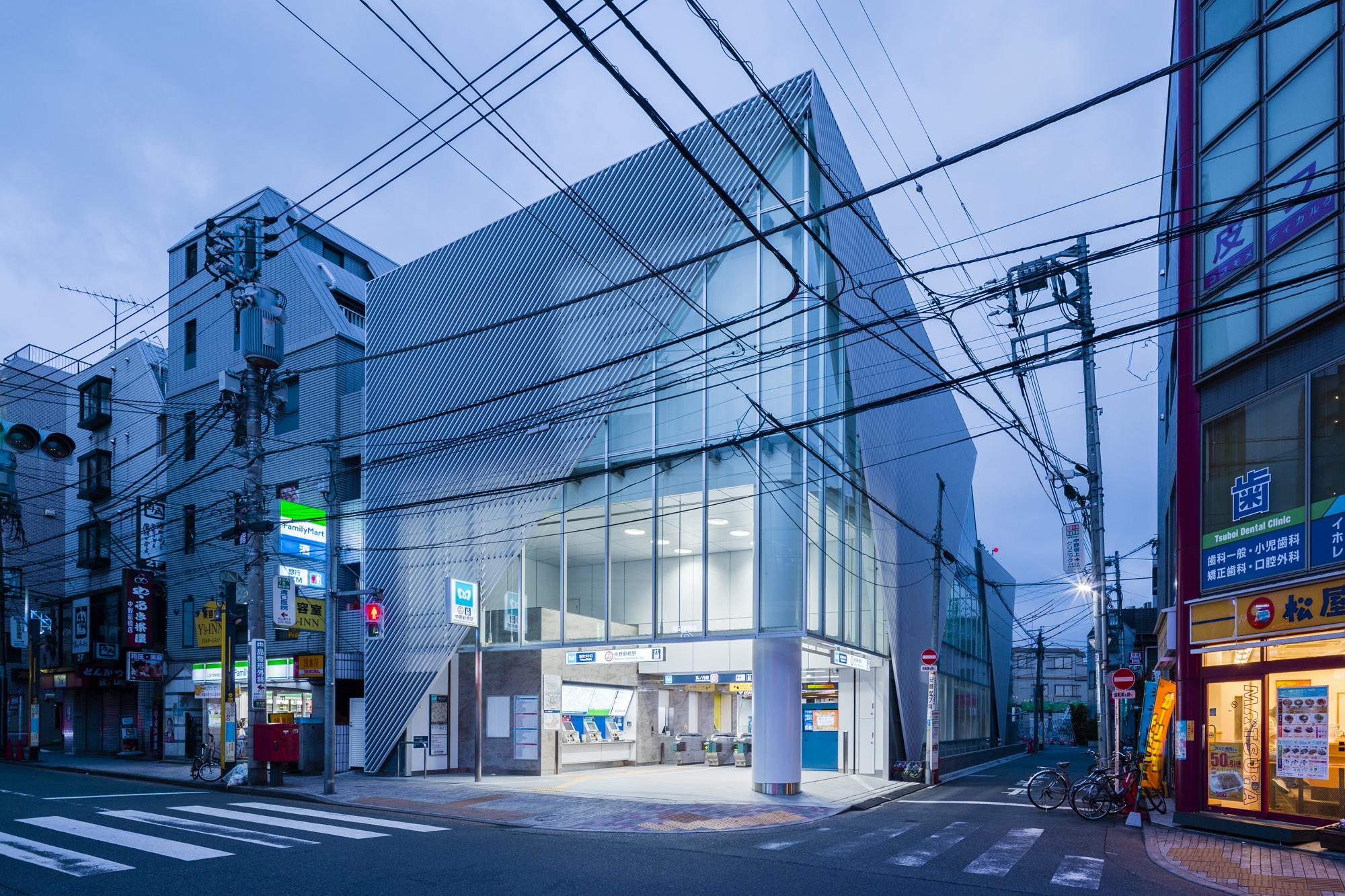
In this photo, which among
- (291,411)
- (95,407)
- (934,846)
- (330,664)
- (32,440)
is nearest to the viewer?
(32,440)

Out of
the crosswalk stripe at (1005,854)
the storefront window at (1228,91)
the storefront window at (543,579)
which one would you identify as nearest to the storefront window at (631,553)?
the storefront window at (543,579)

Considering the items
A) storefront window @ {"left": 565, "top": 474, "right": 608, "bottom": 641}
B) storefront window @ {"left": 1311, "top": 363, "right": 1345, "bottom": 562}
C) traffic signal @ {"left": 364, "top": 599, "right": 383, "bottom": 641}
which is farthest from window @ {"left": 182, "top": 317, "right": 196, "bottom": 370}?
storefront window @ {"left": 1311, "top": 363, "right": 1345, "bottom": 562}

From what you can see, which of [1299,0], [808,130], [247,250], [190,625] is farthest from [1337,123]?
[190,625]

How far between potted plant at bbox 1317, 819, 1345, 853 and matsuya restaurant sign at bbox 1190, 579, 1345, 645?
2.56m

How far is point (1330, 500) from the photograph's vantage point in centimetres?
1318

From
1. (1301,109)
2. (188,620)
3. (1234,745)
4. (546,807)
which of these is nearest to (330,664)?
(546,807)

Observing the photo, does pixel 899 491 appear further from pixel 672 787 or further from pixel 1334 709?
pixel 1334 709

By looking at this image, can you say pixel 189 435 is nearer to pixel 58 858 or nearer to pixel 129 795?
pixel 129 795

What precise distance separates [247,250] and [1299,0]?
65.9 ft

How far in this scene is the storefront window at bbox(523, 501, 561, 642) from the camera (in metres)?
23.0

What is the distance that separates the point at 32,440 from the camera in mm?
8688

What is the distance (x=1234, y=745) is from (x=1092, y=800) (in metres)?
2.57

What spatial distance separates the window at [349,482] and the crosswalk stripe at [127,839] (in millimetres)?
13097

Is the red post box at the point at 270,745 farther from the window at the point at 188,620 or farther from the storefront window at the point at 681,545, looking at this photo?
the window at the point at 188,620
